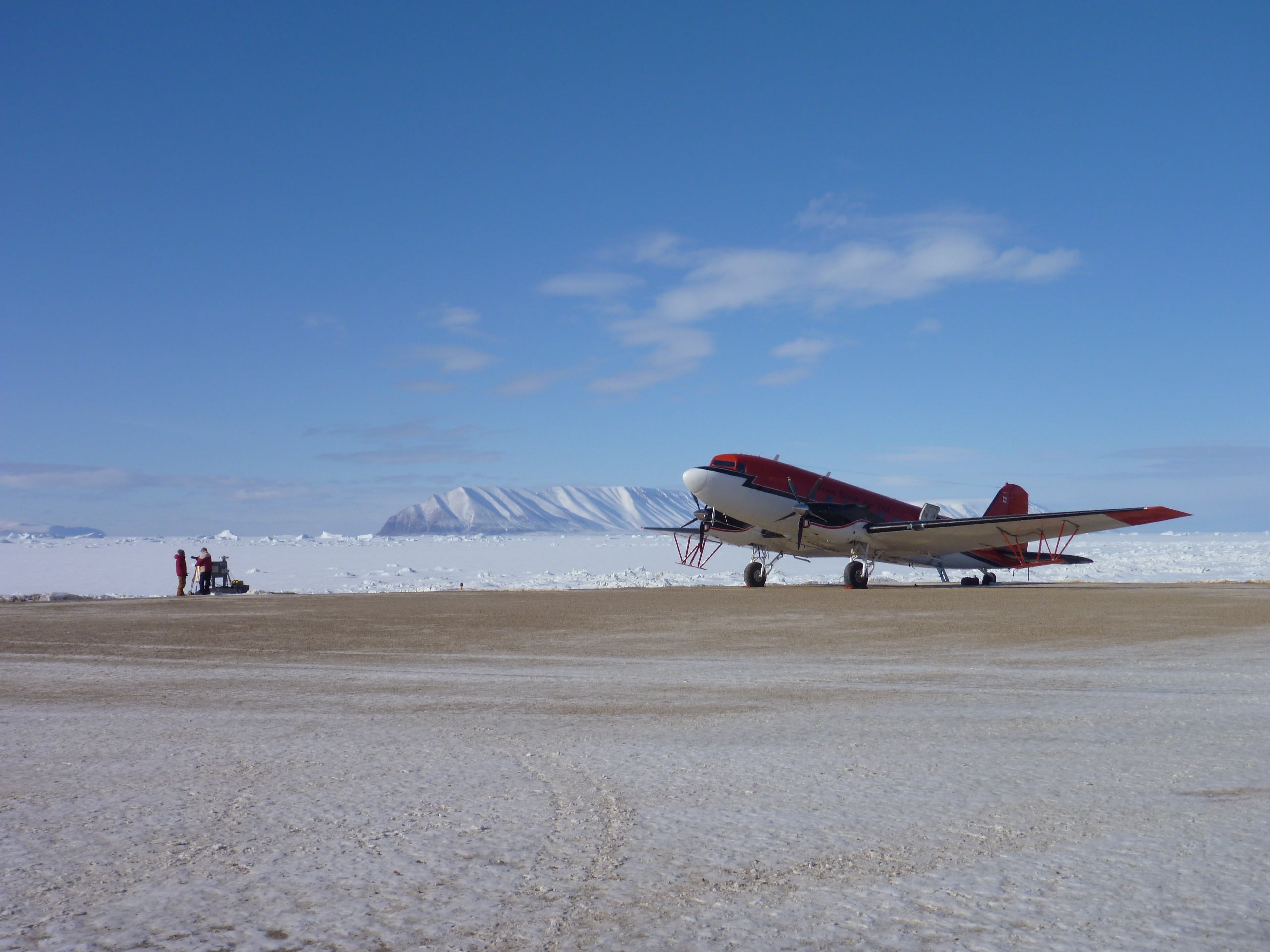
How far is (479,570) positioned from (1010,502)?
36008 mm

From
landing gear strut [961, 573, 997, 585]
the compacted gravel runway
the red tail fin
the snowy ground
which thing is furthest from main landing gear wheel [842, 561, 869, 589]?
the compacted gravel runway

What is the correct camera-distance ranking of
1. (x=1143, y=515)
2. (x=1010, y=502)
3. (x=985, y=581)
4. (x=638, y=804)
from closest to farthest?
1. (x=638, y=804)
2. (x=1143, y=515)
3. (x=985, y=581)
4. (x=1010, y=502)

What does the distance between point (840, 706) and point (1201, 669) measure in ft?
17.0

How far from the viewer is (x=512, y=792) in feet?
16.7

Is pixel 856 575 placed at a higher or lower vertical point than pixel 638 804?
higher

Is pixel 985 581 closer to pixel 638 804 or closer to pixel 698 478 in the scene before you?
pixel 698 478

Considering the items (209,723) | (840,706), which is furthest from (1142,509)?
(209,723)

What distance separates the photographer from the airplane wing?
31.5 m

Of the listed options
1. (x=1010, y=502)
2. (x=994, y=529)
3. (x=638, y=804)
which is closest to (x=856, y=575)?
(x=994, y=529)

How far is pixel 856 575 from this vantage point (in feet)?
109

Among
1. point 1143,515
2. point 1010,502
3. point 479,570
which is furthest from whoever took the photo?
point 479,570

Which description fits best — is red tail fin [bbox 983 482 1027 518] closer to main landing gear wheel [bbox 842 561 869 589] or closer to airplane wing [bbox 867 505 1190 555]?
airplane wing [bbox 867 505 1190 555]

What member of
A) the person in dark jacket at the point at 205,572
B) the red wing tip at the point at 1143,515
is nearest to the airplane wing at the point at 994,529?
the red wing tip at the point at 1143,515

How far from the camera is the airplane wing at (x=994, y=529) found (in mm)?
31469
